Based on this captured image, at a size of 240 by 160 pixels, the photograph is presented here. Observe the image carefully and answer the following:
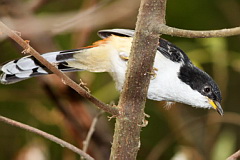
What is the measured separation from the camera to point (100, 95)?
13.6ft

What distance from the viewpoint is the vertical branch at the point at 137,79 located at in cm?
191

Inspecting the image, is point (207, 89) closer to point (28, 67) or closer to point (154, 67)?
point (154, 67)

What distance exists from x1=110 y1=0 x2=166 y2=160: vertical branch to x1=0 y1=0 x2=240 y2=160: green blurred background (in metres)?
1.11

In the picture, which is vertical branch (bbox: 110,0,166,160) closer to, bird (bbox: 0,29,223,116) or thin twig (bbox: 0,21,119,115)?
thin twig (bbox: 0,21,119,115)

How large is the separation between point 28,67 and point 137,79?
127 centimetres

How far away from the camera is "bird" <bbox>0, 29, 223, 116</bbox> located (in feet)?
10.1

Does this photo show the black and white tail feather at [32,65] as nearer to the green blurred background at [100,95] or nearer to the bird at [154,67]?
the bird at [154,67]

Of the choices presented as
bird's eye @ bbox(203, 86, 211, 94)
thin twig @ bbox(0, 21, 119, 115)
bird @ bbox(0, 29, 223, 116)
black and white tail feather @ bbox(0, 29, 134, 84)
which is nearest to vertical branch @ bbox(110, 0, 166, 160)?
thin twig @ bbox(0, 21, 119, 115)

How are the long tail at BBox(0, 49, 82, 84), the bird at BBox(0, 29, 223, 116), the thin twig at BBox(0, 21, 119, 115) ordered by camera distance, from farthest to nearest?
1. the bird at BBox(0, 29, 223, 116)
2. the long tail at BBox(0, 49, 82, 84)
3. the thin twig at BBox(0, 21, 119, 115)

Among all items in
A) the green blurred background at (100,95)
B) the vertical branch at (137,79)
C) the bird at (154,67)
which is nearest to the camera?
the vertical branch at (137,79)

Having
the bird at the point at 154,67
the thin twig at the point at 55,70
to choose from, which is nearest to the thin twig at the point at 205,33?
the thin twig at the point at 55,70

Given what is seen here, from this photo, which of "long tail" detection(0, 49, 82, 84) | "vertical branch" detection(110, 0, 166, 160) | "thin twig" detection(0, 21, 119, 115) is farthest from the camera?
"long tail" detection(0, 49, 82, 84)

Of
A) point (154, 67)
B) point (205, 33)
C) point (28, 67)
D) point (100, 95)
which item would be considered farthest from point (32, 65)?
point (205, 33)

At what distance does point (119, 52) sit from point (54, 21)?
0.75 metres
